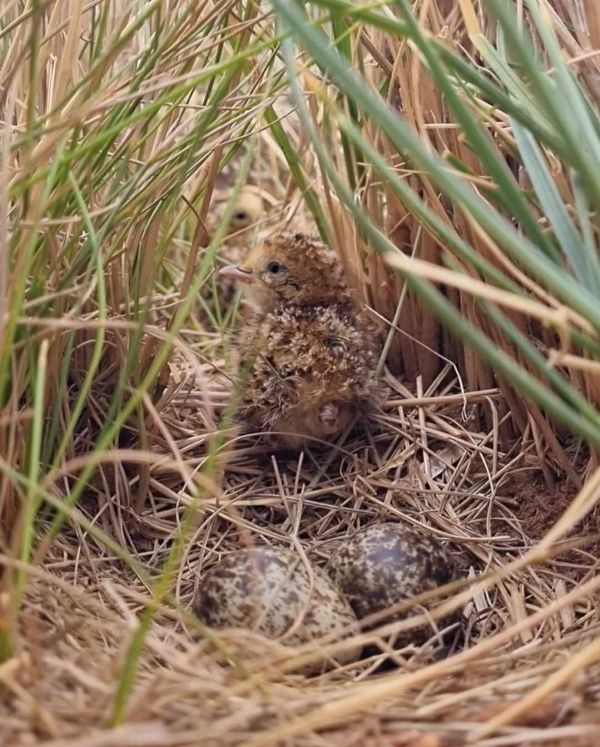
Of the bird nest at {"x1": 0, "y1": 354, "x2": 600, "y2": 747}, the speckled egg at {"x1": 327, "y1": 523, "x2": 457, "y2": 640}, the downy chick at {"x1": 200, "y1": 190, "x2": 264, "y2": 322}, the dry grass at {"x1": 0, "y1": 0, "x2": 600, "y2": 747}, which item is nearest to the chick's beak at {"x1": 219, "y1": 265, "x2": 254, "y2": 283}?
the dry grass at {"x1": 0, "y1": 0, "x2": 600, "y2": 747}

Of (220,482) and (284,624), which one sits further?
(220,482)

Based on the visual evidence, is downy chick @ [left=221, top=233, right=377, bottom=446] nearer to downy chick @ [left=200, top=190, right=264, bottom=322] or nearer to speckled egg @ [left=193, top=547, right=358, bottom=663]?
speckled egg @ [left=193, top=547, right=358, bottom=663]

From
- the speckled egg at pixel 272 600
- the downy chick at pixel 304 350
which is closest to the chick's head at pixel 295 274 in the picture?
the downy chick at pixel 304 350

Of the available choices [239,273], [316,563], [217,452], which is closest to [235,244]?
[239,273]

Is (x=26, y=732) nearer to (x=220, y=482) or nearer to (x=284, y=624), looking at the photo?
(x=284, y=624)

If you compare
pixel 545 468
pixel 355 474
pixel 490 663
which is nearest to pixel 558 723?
pixel 490 663

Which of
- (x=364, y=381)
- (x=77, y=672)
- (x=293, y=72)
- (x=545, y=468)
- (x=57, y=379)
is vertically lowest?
(x=545, y=468)

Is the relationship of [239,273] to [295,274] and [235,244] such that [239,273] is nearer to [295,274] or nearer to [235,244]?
[295,274]

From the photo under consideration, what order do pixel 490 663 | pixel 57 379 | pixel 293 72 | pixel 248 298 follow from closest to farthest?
pixel 490 663, pixel 293 72, pixel 57 379, pixel 248 298
